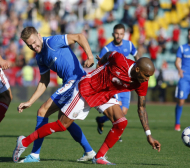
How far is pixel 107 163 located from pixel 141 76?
1.32m

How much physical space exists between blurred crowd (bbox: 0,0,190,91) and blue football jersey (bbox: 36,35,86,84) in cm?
1570

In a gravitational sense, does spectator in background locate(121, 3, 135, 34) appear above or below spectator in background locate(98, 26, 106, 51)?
above

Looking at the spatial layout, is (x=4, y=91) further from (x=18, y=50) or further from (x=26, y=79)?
Result: (x=18, y=50)

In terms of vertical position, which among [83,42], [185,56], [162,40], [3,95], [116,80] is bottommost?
[162,40]

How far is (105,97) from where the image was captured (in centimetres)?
500

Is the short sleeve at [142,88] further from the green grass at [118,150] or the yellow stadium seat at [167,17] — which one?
the yellow stadium seat at [167,17]

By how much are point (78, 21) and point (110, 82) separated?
19.9 meters

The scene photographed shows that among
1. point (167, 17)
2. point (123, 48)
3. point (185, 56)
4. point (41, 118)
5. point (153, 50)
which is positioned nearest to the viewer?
point (41, 118)

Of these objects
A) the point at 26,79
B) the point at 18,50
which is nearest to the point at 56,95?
the point at 26,79

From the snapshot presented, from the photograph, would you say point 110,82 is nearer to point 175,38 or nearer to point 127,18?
point 175,38

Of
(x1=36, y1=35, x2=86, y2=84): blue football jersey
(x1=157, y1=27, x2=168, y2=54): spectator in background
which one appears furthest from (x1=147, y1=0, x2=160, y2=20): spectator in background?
(x1=36, y1=35, x2=86, y2=84): blue football jersey

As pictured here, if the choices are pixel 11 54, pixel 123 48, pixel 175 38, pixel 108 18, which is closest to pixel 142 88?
pixel 123 48

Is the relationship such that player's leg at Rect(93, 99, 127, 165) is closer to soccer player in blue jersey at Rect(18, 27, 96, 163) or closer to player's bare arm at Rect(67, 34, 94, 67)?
soccer player in blue jersey at Rect(18, 27, 96, 163)

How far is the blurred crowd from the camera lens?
2194 cm
